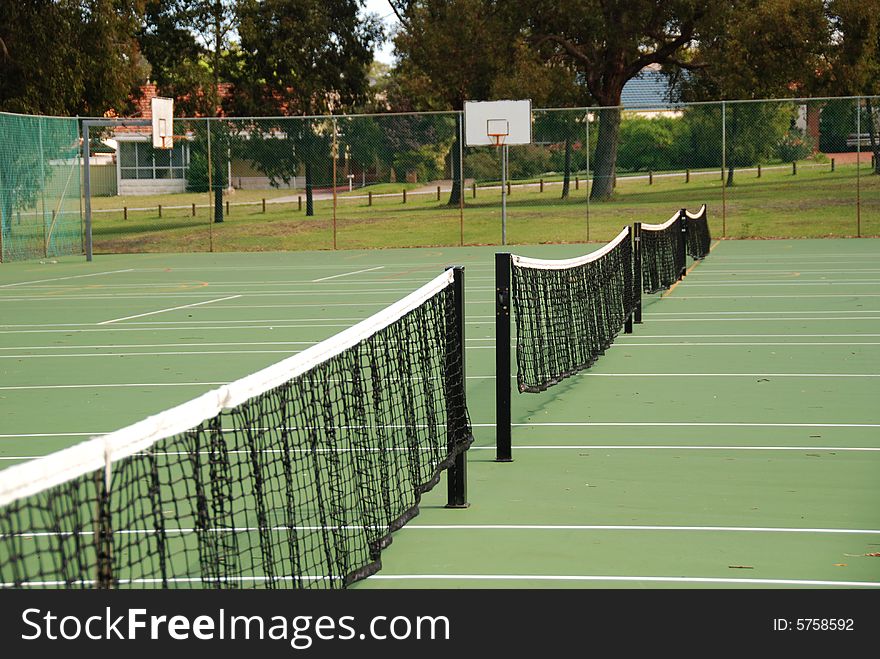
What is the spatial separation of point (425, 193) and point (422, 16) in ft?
43.1

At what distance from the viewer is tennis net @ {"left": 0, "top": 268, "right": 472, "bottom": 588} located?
383 cm

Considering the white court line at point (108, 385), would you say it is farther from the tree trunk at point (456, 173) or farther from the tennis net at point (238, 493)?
the tree trunk at point (456, 173)

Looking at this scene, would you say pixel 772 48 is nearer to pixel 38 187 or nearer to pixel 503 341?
pixel 38 187

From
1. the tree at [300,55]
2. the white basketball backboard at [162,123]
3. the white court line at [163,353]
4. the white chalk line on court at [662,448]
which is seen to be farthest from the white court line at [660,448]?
the tree at [300,55]

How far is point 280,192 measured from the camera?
33969 millimetres

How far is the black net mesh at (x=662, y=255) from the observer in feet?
59.1

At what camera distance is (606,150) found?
1337 inches

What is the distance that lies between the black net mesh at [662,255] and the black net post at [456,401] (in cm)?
935

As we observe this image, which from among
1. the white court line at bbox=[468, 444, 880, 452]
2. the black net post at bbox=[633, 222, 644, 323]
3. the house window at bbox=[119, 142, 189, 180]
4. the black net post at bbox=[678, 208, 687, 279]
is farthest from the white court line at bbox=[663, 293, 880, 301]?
the house window at bbox=[119, 142, 189, 180]

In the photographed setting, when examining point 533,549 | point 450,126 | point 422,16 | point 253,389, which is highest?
point 422,16

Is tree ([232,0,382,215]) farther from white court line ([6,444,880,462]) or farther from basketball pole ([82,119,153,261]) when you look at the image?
white court line ([6,444,880,462])
